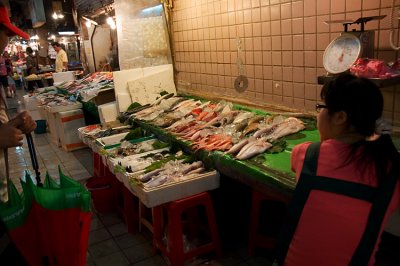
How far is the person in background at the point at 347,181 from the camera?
1.95 m

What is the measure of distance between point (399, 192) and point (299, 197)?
0.55 meters

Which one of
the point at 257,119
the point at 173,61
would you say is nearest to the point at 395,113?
the point at 257,119

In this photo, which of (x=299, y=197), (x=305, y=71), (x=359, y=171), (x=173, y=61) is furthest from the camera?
(x=173, y=61)

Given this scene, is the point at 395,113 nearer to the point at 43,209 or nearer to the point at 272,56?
the point at 272,56

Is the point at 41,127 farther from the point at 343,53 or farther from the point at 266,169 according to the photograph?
the point at 343,53

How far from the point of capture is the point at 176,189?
11.8 feet

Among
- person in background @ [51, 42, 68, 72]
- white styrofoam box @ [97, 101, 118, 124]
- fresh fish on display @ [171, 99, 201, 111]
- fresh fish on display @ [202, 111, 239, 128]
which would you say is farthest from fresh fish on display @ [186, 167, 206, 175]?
person in background @ [51, 42, 68, 72]

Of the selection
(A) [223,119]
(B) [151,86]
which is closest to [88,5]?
(B) [151,86]

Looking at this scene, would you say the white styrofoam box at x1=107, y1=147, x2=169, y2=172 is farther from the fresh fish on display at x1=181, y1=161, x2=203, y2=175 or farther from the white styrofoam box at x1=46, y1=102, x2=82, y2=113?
the white styrofoam box at x1=46, y1=102, x2=82, y2=113

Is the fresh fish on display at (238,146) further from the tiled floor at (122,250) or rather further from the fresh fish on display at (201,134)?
the tiled floor at (122,250)

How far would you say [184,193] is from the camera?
3.69m

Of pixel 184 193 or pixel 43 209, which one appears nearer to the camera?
pixel 43 209

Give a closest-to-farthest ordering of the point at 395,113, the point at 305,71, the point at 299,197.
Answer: the point at 299,197
the point at 395,113
the point at 305,71

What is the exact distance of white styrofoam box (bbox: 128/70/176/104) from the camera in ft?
22.2
